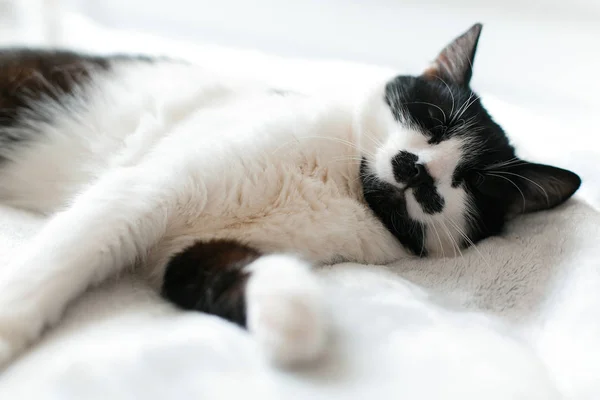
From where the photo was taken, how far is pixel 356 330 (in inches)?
34.3

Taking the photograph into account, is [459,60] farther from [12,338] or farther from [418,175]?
[12,338]

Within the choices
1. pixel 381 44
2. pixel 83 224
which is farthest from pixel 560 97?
pixel 83 224

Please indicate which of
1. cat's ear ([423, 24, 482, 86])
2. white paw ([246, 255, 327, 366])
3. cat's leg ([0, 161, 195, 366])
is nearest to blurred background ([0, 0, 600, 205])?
cat's ear ([423, 24, 482, 86])

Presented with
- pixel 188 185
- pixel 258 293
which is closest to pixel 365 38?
pixel 188 185

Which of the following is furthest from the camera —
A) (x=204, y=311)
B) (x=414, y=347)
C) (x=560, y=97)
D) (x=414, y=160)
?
(x=560, y=97)

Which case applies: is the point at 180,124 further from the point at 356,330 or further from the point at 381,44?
the point at 381,44

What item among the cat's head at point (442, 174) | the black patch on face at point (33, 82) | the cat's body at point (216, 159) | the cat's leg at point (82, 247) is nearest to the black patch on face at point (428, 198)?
the cat's head at point (442, 174)

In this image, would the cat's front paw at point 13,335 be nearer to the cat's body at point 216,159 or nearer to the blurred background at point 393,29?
the cat's body at point 216,159

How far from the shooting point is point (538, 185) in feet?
4.19

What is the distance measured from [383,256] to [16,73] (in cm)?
110

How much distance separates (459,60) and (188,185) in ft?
2.72

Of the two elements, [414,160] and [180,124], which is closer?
[414,160]

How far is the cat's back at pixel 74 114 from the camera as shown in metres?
1.33

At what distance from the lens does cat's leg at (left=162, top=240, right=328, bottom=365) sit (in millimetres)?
770
